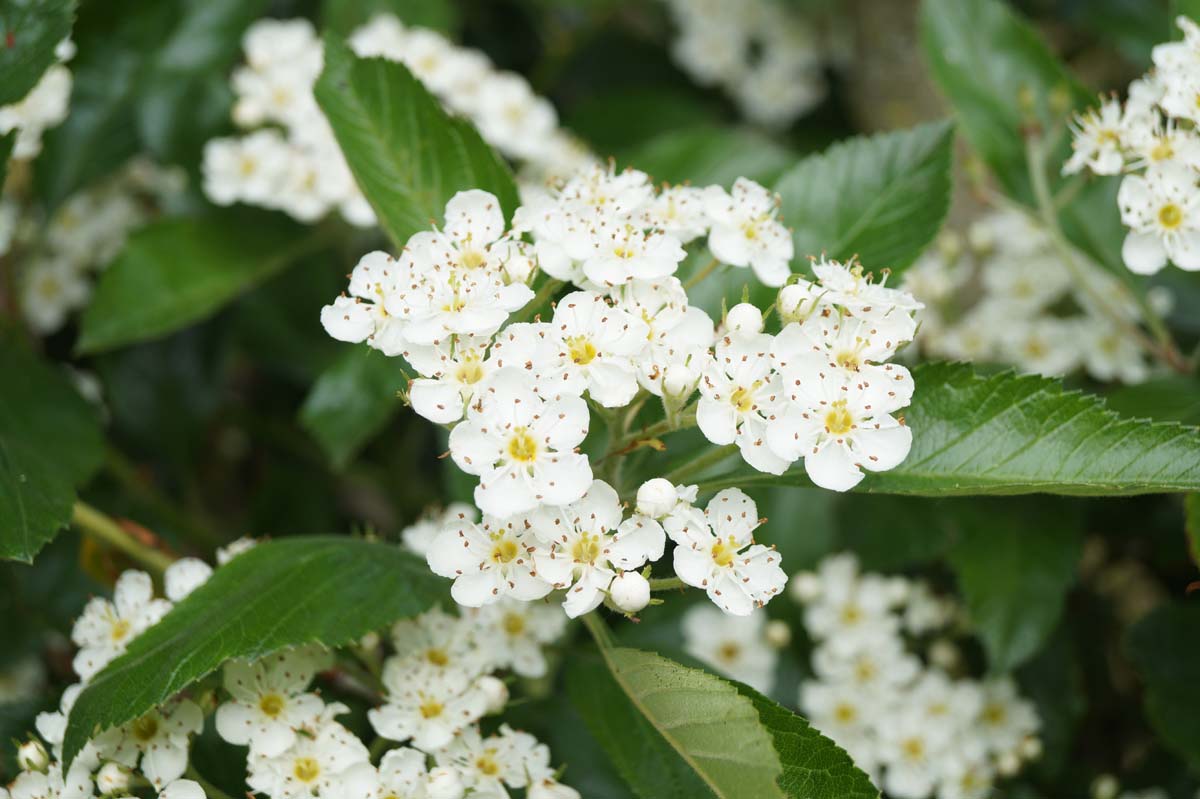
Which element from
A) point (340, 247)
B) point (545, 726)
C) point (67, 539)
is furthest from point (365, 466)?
point (545, 726)

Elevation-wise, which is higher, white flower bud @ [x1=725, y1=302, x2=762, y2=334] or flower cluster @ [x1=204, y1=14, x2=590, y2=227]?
white flower bud @ [x1=725, y1=302, x2=762, y2=334]

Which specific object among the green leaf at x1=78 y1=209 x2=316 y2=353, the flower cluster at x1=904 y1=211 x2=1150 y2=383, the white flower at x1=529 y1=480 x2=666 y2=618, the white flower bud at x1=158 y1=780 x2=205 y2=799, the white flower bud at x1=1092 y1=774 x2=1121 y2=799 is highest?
the white flower at x1=529 y1=480 x2=666 y2=618

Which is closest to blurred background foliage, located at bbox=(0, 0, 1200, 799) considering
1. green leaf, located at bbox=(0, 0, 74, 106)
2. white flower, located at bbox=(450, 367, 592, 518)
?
white flower, located at bbox=(450, 367, 592, 518)

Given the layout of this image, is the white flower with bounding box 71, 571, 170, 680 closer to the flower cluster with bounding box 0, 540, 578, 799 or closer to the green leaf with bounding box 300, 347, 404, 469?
the flower cluster with bounding box 0, 540, 578, 799

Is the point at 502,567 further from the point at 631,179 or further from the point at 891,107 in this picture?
the point at 891,107

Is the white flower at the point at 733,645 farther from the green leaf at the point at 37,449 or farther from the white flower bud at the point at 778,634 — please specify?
the green leaf at the point at 37,449

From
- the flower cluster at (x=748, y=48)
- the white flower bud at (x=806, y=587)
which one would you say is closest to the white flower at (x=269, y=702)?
the white flower bud at (x=806, y=587)

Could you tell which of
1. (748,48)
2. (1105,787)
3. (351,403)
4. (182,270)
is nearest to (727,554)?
(351,403)
